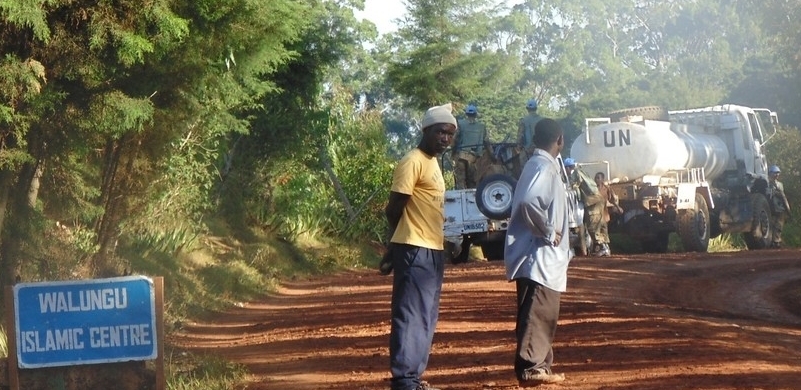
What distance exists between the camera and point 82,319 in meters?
7.10

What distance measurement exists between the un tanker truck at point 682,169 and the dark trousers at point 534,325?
1661cm

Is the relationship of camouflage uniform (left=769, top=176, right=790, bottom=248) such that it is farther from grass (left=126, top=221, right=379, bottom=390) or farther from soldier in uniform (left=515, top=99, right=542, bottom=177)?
soldier in uniform (left=515, top=99, right=542, bottom=177)

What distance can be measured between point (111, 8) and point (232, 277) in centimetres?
822

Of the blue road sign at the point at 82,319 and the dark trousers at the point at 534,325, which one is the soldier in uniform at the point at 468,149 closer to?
the dark trousers at the point at 534,325

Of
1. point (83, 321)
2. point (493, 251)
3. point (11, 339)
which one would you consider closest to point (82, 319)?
point (83, 321)

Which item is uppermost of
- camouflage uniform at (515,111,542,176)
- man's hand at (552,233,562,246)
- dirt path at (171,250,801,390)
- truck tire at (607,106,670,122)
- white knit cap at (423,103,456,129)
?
truck tire at (607,106,670,122)

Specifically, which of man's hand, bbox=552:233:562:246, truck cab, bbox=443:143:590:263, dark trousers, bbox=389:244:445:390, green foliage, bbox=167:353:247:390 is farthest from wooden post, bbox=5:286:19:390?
truck cab, bbox=443:143:590:263

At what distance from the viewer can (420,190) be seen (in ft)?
25.0

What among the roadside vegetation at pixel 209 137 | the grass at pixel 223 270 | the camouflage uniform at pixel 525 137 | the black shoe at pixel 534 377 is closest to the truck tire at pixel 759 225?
the roadside vegetation at pixel 209 137

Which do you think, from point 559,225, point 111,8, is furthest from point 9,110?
point 559,225

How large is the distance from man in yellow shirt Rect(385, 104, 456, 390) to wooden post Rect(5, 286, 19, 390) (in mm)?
2107

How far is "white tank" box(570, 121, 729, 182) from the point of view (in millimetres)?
24438

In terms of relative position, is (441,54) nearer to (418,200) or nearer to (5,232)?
(5,232)

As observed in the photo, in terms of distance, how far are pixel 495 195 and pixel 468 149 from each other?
1.71 meters
